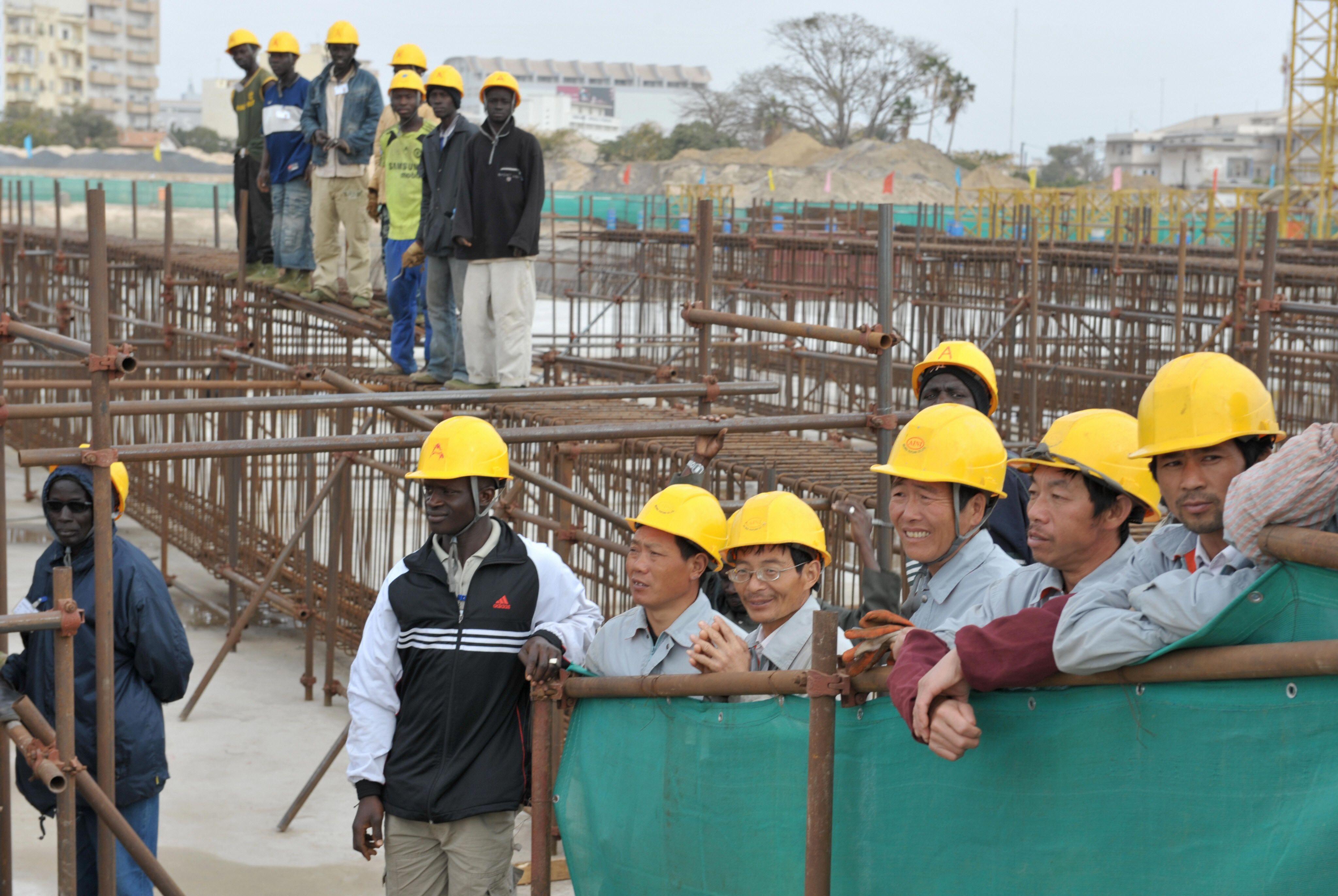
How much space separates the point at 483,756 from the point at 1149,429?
83.7 inches

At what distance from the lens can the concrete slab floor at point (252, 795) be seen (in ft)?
21.4

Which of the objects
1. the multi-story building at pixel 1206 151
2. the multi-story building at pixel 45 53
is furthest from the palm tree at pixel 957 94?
the multi-story building at pixel 45 53

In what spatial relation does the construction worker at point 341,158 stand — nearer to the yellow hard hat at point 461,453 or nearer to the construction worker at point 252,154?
the construction worker at point 252,154

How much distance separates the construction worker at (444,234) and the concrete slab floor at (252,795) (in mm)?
2209

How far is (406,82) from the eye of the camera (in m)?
10.2

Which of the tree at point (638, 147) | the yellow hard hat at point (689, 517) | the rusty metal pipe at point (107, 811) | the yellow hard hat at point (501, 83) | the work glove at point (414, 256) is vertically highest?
the tree at point (638, 147)

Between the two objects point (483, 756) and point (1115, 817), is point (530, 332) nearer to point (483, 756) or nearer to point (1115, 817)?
point (483, 756)

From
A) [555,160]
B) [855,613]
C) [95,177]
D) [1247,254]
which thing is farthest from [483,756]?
[555,160]

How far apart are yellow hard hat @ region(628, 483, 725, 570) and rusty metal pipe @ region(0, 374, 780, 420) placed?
153 cm

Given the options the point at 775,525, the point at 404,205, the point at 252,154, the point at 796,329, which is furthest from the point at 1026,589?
the point at 252,154

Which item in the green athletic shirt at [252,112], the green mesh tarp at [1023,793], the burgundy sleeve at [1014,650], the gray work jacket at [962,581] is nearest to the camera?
the green mesh tarp at [1023,793]

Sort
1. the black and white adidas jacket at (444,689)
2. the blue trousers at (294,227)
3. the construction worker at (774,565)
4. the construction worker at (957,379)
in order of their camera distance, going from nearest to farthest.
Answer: the construction worker at (774,565) → the black and white adidas jacket at (444,689) → the construction worker at (957,379) → the blue trousers at (294,227)

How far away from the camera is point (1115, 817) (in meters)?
2.41

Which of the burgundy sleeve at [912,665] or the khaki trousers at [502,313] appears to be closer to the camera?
the burgundy sleeve at [912,665]
